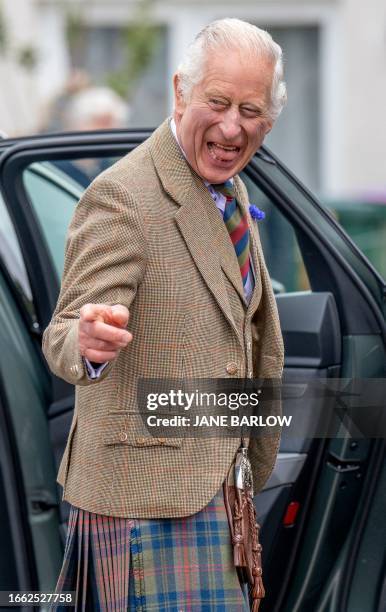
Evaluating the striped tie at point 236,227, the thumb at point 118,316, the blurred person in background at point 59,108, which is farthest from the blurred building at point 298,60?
the thumb at point 118,316

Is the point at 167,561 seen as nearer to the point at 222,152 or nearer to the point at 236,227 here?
the point at 236,227

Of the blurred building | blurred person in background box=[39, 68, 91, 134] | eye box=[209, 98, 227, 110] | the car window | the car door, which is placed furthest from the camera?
the blurred building

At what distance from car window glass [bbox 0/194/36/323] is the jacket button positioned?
3.04ft

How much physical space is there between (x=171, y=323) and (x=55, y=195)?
1.17 m

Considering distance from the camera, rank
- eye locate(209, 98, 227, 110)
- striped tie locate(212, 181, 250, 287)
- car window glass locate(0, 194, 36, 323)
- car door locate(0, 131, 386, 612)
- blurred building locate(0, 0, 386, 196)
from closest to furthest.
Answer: eye locate(209, 98, 227, 110) < striped tie locate(212, 181, 250, 287) < car door locate(0, 131, 386, 612) < car window glass locate(0, 194, 36, 323) < blurred building locate(0, 0, 386, 196)

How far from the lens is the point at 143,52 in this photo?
9578 mm

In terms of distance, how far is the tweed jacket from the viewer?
2139 mm

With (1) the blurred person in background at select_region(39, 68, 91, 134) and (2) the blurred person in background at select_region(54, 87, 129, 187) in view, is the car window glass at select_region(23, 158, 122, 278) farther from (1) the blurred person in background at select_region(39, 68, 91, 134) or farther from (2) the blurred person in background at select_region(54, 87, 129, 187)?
(1) the blurred person in background at select_region(39, 68, 91, 134)

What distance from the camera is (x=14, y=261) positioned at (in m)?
3.09

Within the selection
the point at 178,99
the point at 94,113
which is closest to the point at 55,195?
the point at 178,99

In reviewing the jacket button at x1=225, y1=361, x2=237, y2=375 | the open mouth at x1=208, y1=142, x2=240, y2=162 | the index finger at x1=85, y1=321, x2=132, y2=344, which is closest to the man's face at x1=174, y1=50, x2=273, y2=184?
the open mouth at x1=208, y1=142, x2=240, y2=162

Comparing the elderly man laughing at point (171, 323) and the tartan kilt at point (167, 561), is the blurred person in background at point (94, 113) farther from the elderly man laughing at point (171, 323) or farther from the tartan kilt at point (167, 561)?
the tartan kilt at point (167, 561)

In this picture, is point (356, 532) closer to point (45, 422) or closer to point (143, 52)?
point (45, 422)

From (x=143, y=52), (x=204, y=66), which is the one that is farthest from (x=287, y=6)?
(x=204, y=66)
